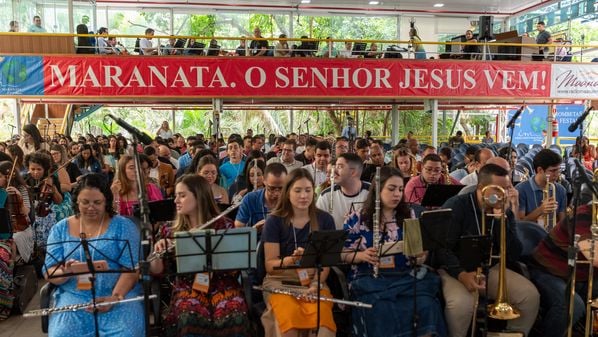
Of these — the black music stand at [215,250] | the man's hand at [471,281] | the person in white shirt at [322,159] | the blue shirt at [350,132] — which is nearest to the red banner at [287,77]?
the blue shirt at [350,132]

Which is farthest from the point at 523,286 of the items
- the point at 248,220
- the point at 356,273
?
the point at 248,220

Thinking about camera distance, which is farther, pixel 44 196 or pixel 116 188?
pixel 44 196

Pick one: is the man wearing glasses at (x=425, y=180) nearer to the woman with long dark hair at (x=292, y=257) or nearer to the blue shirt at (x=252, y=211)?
the blue shirt at (x=252, y=211)

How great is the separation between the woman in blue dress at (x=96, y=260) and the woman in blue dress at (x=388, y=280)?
5.74 ft

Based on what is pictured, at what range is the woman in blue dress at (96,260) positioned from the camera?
12.4 ft

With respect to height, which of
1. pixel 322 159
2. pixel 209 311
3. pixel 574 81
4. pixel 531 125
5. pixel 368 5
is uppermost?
pixel 368 5

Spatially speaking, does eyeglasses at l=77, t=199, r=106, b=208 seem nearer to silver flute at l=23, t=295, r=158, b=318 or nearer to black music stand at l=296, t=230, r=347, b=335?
silver flute at l=23, t=295, r=158, b=318

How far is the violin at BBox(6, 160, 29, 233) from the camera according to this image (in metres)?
6.00

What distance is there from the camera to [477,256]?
4039mm

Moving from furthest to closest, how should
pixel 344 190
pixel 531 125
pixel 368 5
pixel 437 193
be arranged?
pixel 368 5 < pixel 531 125 < pixel 437 193 < pixel 344 190

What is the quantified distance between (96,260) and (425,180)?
4303mm

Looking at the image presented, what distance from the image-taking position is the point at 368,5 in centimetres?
2448

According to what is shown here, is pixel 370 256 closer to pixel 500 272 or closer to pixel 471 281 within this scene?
pixel 471 281

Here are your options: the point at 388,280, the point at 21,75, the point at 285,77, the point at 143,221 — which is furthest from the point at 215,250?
the point at 21,75
